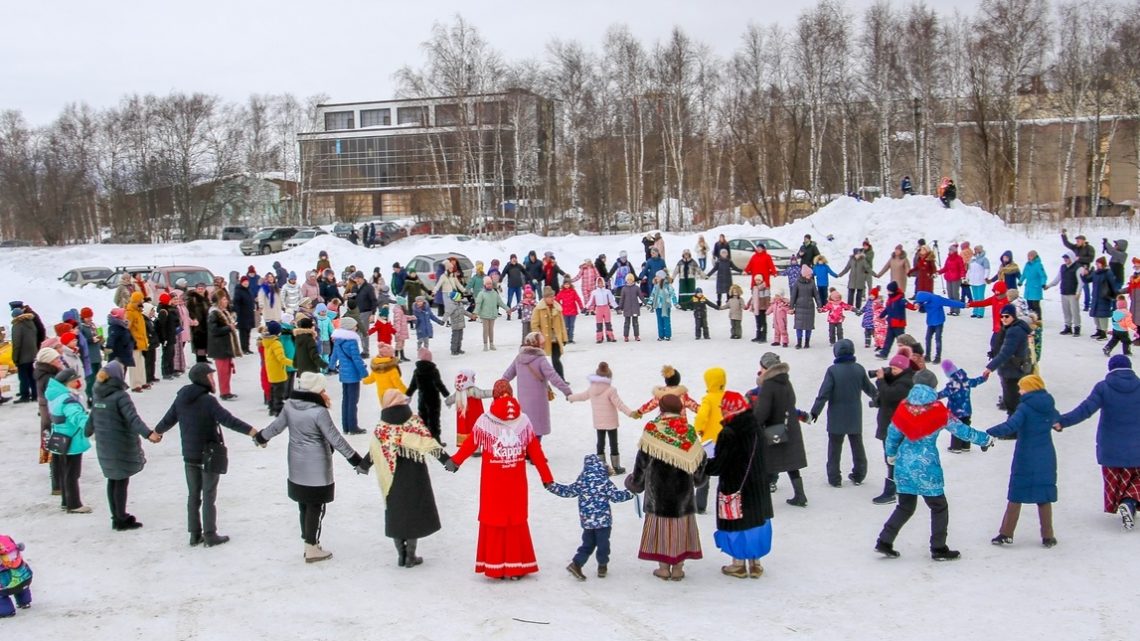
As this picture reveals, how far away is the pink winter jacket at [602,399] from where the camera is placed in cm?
1068

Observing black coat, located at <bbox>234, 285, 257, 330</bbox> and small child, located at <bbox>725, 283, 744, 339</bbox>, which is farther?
black coat, located at <bbox>234, 285, 257, 330</bbox>

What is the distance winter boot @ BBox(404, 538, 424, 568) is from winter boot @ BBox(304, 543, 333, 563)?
0.73 meters

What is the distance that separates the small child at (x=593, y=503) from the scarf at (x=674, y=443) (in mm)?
401

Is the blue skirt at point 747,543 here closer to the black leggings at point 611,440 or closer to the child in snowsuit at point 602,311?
the black leggings at point 611,440

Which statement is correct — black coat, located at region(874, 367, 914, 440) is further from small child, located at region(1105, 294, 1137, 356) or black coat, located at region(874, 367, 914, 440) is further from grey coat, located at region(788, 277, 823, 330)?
small child, located at region(1105, 294, 1137, 356)

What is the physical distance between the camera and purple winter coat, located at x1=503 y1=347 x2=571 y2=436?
11.1m

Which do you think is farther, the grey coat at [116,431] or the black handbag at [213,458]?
the grey coat at [116,431]

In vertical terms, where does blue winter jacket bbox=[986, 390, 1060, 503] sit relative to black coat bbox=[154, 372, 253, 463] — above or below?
below

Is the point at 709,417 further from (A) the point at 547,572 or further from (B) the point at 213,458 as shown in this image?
(B) the point at 213,458

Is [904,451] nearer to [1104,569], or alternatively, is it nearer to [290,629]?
[1104,569]

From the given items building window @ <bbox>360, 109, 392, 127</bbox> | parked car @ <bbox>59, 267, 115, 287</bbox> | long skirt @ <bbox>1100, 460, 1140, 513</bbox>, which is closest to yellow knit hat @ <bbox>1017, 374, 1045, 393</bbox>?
long skirt @ <bbox>1100, 460, 1140, 513</bbox>

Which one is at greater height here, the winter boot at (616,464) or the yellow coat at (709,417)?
the yellow coat at (709,417)

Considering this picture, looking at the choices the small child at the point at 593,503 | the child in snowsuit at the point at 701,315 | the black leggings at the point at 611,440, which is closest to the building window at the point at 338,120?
the child in snowsuit at the point at 701,315

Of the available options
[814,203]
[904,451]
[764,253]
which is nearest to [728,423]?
[904,451]
